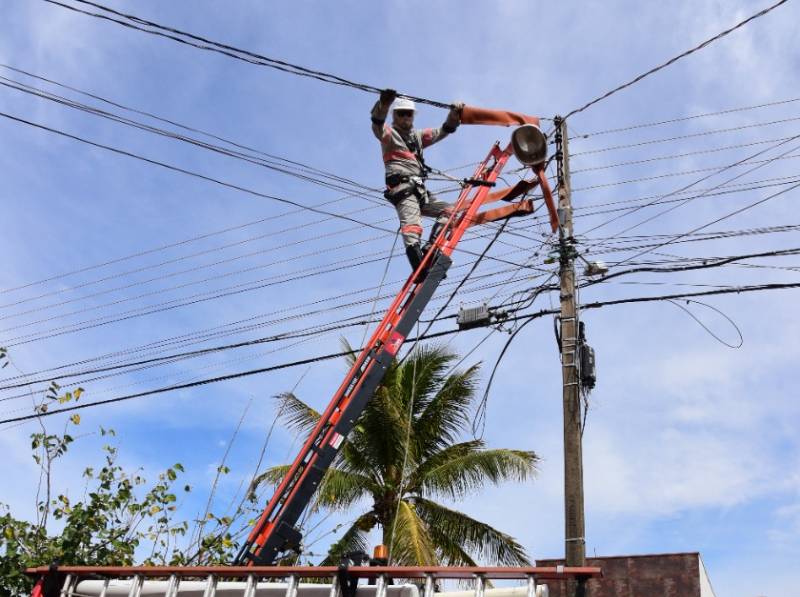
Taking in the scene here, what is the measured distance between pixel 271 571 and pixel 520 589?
1.86 metres

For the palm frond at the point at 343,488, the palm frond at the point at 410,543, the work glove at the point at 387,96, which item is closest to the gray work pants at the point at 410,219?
the work glove at the point at 387,96

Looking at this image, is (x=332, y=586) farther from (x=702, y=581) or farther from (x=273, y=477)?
(x=702, y=581)

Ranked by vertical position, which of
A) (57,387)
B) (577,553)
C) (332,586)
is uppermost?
(57,387)

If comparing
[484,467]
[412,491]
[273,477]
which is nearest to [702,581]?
[484,467]

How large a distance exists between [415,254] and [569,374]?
2.36 m

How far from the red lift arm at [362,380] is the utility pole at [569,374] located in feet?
3.49

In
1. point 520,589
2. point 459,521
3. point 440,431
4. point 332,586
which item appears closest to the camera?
point 520,589

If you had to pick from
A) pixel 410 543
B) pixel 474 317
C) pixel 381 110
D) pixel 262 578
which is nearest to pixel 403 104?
pixel 381 110

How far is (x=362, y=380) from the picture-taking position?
9.46 metres

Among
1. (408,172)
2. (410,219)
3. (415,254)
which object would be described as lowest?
(415,254)

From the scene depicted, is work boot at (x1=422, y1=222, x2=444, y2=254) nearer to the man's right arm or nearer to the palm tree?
the man's right arm

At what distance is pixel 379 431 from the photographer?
17.8 m

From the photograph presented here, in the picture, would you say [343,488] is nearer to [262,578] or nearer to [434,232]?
[434,232]

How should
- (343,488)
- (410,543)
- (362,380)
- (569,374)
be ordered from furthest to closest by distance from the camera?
1. (343,488)
2. (410,543)
3. (569,374)
4. (362,380)
